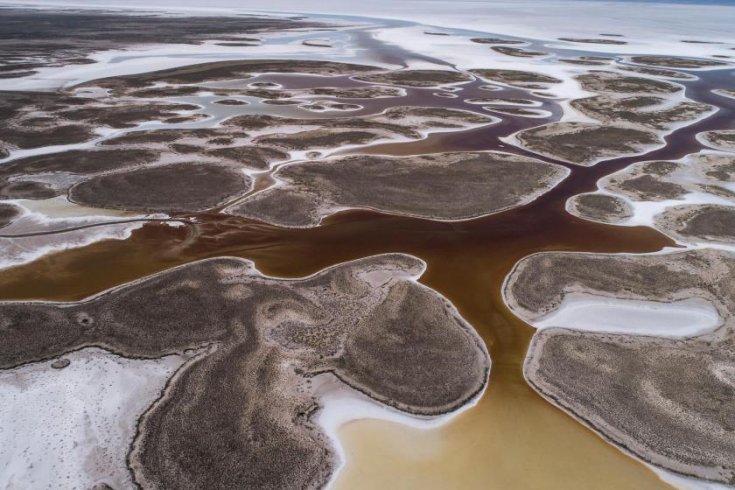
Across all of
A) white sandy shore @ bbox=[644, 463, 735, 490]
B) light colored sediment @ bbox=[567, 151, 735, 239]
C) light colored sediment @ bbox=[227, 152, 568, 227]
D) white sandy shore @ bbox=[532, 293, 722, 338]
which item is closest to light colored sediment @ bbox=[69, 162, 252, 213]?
light colored sediment @ bbox=[227, 152, 568, 227]

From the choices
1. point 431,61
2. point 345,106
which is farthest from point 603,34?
point 345,106

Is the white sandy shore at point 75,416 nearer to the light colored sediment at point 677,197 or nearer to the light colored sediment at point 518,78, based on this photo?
the light colored sediment at point 677,197

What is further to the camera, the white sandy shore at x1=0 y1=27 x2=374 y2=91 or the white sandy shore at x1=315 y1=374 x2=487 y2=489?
the white sandy shore at x1=0 y1=27 x2=374 y2=91

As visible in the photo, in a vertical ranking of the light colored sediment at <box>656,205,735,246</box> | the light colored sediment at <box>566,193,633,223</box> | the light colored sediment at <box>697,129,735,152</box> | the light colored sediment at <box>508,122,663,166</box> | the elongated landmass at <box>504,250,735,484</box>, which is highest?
the light colored sediment at <box>697,129,735,152</box>

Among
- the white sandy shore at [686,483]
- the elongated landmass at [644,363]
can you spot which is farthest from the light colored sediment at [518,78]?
the white sandy shore at [686,483]

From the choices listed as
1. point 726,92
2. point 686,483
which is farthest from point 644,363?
point 726,92

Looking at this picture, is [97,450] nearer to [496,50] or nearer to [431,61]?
[431,61]

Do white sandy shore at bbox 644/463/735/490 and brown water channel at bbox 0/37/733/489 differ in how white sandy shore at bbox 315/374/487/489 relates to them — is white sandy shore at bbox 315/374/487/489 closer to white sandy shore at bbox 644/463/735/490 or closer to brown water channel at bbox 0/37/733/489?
brown water channel at bbox 0/37/733/489
